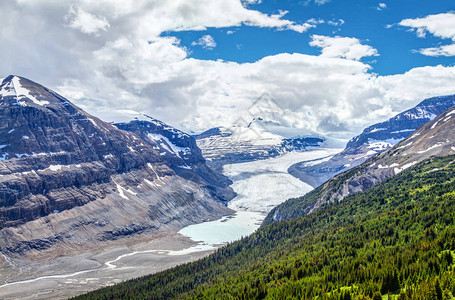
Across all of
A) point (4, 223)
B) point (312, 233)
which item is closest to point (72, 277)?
point (4, 223)

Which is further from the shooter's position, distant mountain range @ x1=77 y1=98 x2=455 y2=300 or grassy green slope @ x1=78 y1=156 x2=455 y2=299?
distant mountain range @ x1=77 y1=98 x2=455 y2=300

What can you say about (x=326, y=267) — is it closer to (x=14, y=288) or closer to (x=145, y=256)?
(x=14, y=288)

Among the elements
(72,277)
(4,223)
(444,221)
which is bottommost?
(72,277)

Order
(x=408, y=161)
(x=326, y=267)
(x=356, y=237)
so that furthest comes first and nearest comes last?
1. (x=408, y=161)
2. (x=356, y=237)
3. (x=326, y=267)

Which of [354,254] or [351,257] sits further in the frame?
[354,254]

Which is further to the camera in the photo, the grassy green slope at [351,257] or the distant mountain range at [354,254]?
the distant mountain range at [354,254]

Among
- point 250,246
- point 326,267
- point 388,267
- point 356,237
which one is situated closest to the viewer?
point 388,267

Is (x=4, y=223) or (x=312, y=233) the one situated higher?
(x=4, y=223)

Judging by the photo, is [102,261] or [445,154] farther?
[102,261]
